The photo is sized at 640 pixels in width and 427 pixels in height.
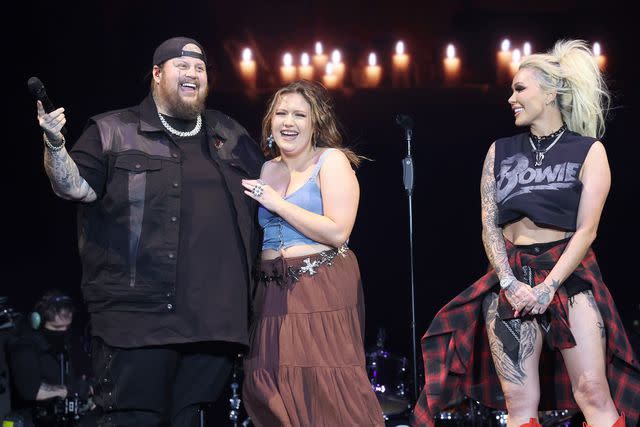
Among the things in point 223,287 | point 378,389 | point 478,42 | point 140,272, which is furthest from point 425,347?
point 478,42

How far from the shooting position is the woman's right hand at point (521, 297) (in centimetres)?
348

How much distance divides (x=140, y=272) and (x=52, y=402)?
132 inches

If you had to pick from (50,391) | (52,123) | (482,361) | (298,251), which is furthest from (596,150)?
(50,391)

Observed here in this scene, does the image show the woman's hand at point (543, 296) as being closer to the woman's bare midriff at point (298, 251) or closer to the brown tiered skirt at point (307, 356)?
the brown tiered skirt at point (307, 356)

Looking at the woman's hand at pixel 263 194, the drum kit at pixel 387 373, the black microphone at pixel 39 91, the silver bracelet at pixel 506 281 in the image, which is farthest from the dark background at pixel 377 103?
the black microphone at pixel 39 91

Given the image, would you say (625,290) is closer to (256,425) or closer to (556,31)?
(556,31)

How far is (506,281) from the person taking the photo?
140 inches

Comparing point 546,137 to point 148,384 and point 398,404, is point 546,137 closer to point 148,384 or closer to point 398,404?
point 148,384

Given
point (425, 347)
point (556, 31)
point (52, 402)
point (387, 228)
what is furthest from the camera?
point (387, 228)

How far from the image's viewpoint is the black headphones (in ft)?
20.4

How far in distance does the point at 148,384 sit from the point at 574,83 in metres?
2.06

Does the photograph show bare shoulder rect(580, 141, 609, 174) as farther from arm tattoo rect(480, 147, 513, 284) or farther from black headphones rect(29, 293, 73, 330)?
black headphones rect(29, 293, 73, 330)

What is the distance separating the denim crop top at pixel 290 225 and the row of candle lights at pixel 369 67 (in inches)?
137

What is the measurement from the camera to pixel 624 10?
677 centimetres
